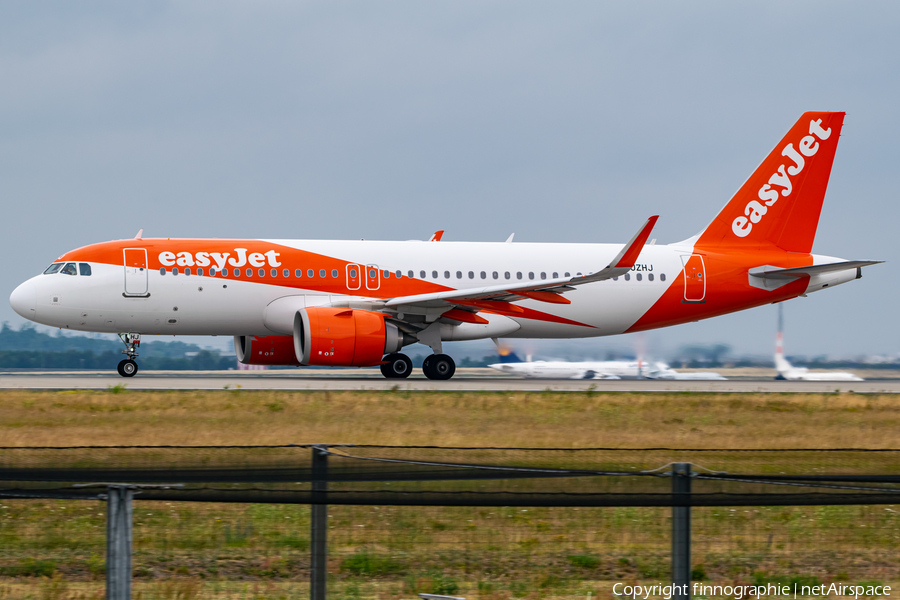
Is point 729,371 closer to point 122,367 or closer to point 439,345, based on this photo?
point 439,345

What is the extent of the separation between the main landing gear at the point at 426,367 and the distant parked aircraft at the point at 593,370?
7.99 m

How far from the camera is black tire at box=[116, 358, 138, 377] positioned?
Answer: 24.6 meters

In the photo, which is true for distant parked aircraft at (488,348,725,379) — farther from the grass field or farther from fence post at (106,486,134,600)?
fence post at (106,486,134,600)

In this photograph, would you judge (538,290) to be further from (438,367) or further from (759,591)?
(759,591)

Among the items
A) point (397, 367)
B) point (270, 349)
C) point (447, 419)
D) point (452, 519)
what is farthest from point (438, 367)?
point (452, 519)

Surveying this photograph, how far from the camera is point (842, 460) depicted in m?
6.27

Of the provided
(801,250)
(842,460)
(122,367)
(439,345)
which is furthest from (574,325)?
(842,460)

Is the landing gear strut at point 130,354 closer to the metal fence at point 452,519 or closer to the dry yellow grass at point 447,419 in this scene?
the dry yellow grass at point 447,419

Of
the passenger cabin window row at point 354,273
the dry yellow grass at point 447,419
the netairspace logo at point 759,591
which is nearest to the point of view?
the netairspace logo at point 759,591

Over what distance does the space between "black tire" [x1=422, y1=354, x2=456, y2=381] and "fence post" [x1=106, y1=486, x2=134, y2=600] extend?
20239 millimetres

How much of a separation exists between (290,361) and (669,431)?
490 inches

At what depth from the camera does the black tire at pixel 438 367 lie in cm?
2528

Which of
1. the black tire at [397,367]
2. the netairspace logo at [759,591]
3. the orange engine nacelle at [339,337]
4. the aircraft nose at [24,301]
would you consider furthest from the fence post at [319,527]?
the aircraft nose at [24,301]

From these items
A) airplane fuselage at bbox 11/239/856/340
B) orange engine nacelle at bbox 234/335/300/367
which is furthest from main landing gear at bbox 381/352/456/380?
orange engine nacelle at bbox 234/335/300/367
